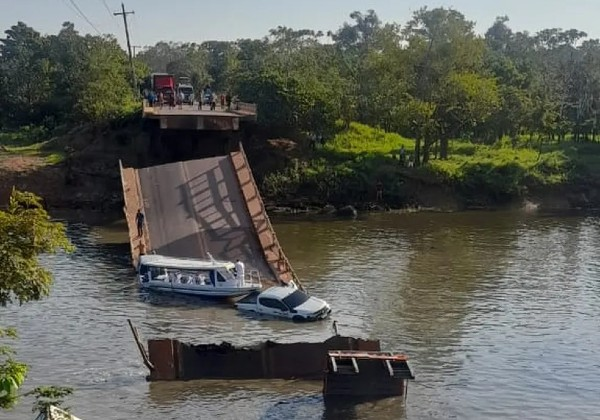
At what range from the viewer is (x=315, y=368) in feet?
104

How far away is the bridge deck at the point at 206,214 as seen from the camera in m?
49.1

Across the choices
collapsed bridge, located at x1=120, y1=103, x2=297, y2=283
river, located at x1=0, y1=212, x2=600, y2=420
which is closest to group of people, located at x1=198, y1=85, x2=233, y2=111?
river, located at x1=0, y1=212, x2=600, y2=420

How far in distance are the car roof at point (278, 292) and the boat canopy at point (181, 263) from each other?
347cm

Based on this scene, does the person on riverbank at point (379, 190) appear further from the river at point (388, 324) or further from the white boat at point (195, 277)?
the white boat at point (195, 277)

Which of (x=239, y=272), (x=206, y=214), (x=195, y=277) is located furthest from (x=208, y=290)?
(x=206, y=214)

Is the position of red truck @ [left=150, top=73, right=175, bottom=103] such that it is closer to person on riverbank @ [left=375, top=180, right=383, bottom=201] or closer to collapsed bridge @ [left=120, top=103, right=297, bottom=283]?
person on riverbank @ [left=375, top=180, right=383, bottom=201]

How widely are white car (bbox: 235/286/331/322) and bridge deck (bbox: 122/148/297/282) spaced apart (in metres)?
4.85

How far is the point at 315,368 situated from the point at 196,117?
1697 inches

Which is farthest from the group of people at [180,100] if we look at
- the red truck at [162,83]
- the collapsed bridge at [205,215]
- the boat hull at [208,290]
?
the boat hull at [208,290]

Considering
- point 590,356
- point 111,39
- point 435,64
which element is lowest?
point 590,356

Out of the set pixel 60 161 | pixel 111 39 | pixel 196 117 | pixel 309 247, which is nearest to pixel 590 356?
pixel 309 247

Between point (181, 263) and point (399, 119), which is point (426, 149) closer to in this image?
point (399, 119)

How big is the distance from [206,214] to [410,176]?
26908mm

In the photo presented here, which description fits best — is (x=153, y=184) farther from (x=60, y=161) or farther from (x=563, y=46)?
(x=563, y=46)
